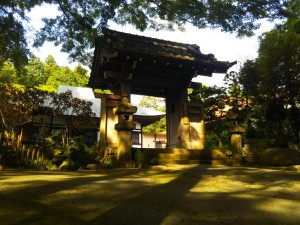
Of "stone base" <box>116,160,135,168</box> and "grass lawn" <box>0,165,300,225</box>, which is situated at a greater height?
"stone base" <box>116,160,135,168</box>

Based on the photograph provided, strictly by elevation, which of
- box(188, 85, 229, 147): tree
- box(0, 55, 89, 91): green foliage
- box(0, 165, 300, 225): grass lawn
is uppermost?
box(0, 55, 89, 91): green foliage

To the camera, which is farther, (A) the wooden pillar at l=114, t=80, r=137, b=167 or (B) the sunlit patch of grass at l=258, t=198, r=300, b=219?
(A) the wooden pillar at l=114, t=80, r=137, b=167

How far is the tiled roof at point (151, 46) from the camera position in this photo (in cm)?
932

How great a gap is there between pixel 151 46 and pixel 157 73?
1.22 m

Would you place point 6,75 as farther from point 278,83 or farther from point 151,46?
point 278,83

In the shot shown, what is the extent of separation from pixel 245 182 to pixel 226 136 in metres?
13.5

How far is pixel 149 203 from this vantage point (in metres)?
3.31

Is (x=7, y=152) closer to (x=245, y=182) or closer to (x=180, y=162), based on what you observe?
(x=180, y=162)

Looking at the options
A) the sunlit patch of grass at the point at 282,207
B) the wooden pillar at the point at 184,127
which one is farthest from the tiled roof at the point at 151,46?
the sunlit patch of grass at the point at 282,207

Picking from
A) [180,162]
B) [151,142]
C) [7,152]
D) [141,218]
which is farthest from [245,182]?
[151,142]

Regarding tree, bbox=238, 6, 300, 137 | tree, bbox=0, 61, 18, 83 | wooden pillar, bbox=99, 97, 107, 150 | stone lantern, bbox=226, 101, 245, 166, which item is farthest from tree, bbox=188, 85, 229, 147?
tree, bbox=0, 61, 18, 83

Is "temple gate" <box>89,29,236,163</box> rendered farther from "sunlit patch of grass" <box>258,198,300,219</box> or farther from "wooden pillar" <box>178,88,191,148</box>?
"sunlit patch of grass" <box>258,198,300,219</box>

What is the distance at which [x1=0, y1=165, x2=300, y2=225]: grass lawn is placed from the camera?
8.50 ft

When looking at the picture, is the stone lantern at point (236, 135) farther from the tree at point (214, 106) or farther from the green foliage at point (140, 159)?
the tree at point (214, 106)
